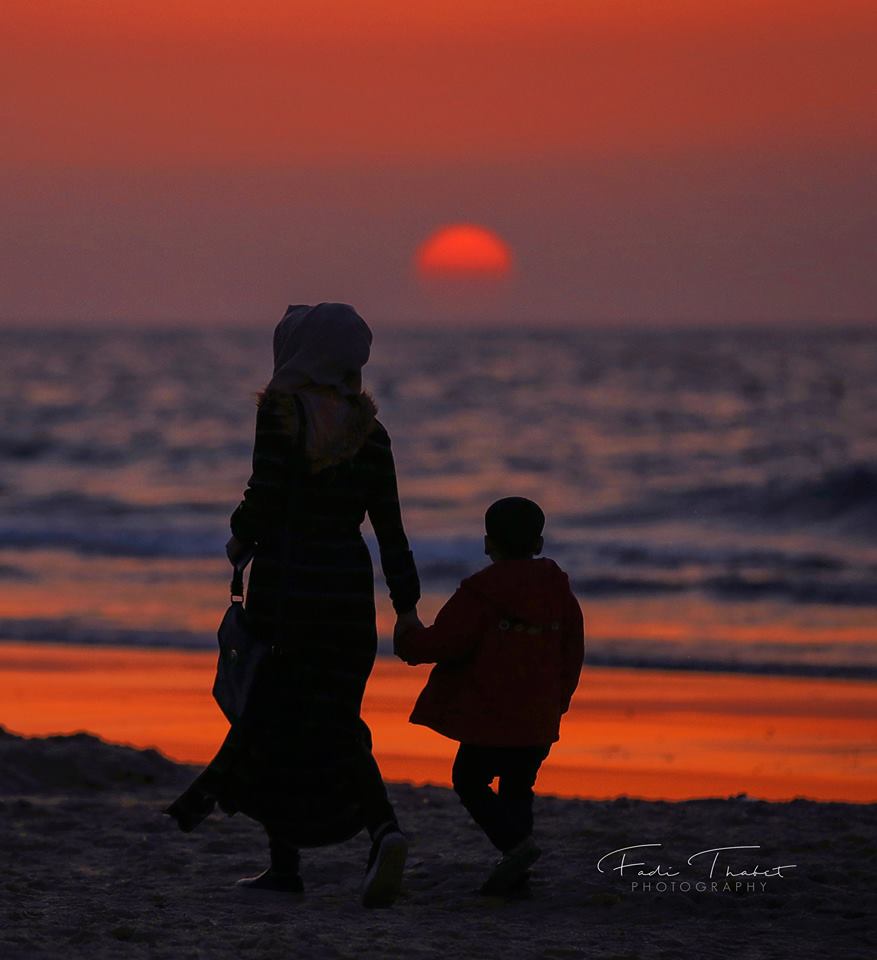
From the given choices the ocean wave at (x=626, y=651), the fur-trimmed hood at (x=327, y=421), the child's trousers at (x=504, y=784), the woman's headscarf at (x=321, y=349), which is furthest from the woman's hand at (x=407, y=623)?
the ocean wave at (x=626, y=651)

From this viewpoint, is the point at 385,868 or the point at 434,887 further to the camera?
the point at 434,887

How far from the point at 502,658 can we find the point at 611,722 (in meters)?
4.19

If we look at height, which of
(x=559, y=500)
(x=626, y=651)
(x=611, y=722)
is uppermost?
(x=559, y=500)

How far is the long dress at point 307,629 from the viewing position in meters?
4.57

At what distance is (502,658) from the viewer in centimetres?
469

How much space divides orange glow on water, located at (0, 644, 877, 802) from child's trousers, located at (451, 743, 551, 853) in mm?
2370

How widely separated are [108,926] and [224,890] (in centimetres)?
64

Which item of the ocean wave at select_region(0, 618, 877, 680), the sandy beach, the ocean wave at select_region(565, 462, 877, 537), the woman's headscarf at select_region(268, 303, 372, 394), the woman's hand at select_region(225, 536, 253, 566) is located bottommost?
the sandy beach

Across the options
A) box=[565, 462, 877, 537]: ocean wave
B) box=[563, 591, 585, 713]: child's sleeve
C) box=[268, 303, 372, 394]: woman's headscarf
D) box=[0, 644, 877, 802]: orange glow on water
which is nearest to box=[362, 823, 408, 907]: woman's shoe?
box=[563, 591, 585, 713]: child's sleeve

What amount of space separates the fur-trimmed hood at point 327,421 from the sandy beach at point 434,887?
1.32 meters

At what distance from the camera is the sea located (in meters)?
13.1

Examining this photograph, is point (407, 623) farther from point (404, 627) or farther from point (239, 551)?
point (239, 551)

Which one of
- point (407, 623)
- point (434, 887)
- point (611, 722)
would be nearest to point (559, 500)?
point (611, 722)
